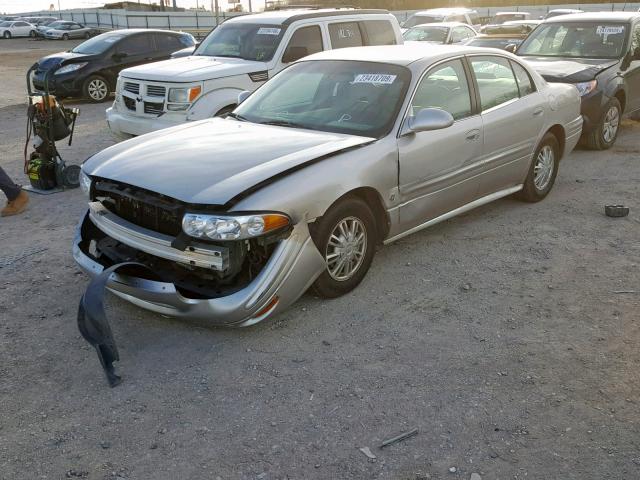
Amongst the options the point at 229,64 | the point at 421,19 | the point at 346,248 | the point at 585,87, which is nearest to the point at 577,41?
the point at 585,87

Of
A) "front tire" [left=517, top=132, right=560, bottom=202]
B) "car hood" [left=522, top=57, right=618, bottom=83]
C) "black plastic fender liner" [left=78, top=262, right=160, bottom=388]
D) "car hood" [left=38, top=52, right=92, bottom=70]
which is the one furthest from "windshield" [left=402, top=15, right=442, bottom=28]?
"black plastic fender liner" [left=78, top=262, right=160, bottom=388]

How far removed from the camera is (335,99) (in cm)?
517

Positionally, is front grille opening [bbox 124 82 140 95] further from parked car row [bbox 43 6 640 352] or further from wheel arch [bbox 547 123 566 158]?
wheel arch [bbox 547 123 566 158]

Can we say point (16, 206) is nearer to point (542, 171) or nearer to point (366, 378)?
point (366, 378)

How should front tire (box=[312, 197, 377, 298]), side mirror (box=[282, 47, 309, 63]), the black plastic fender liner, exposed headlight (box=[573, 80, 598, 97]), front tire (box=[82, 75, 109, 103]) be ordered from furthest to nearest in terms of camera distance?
1. front tire (box=[82, 75, 109, 103])
2. side mirror (box=[282, 47, 309, 63])
3. exposed headlight (box=[573, 80, 598, 97])
4. front tire (box=[312, 197, 377, 298])
5. the black plastic fender liner

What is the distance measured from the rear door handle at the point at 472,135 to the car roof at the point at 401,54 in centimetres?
65

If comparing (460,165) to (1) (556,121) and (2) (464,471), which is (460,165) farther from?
(2) (464,471)

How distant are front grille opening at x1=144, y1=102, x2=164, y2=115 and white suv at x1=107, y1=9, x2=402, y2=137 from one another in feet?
0.04

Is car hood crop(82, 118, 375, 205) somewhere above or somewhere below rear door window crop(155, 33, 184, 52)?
below

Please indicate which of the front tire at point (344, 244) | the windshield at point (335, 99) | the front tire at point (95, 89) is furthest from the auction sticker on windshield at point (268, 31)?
the front tire at point (95, 89)

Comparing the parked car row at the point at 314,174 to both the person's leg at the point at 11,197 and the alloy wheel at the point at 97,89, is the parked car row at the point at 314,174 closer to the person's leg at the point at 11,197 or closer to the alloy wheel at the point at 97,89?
the person's leg at the point at 11,197

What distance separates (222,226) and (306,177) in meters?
0.68

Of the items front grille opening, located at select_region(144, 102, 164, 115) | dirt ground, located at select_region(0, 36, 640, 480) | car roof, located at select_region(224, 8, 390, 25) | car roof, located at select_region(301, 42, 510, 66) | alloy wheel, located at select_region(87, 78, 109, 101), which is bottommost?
dirt ground, located at select_region(0, 36, 640, 480)

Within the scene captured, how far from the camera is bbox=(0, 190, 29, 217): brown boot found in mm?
6598
